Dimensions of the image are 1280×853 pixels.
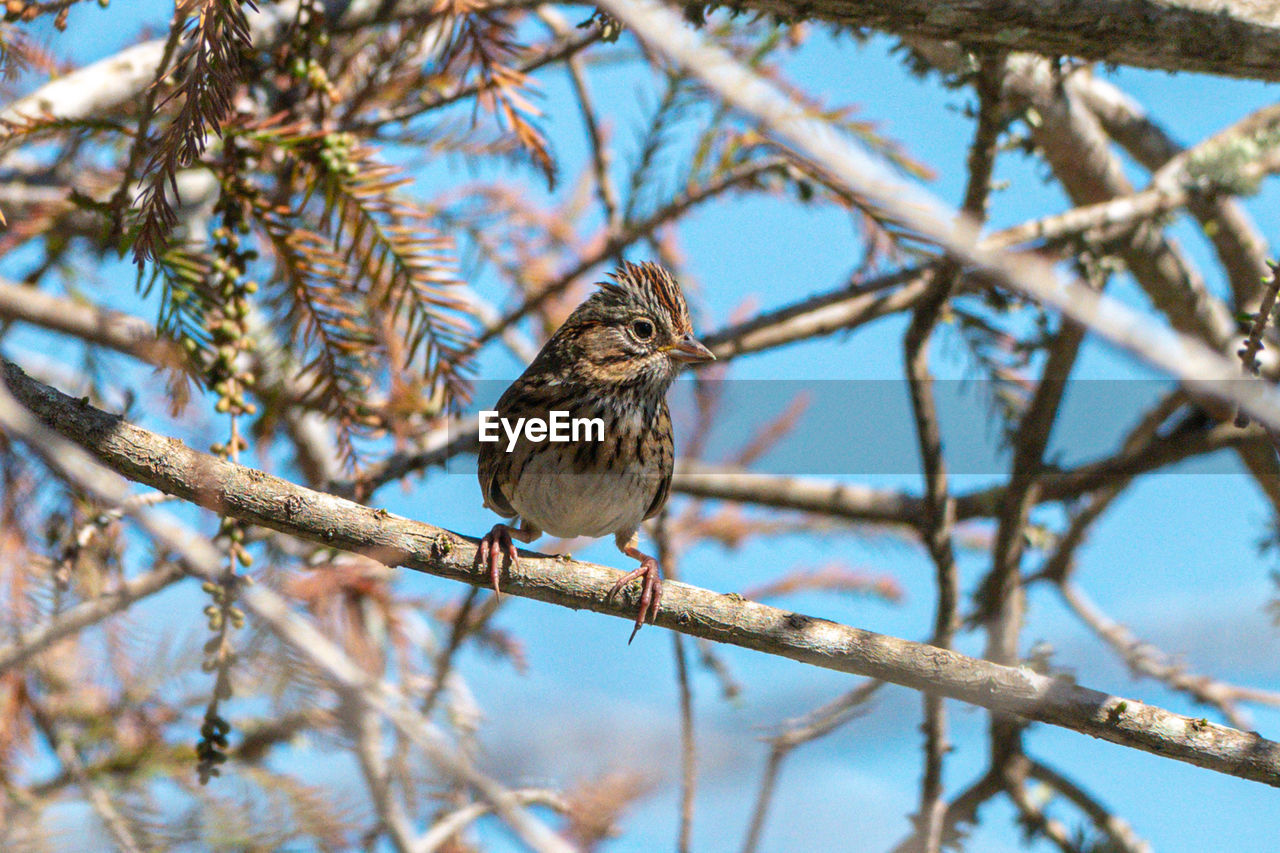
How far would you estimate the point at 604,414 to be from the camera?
3.37 meters

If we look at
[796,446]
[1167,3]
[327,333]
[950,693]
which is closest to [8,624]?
[327,333]

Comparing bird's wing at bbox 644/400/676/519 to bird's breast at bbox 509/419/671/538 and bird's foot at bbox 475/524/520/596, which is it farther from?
bird's foot at bbox 475/524/520/596

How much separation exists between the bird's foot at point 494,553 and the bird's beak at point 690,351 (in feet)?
3.58

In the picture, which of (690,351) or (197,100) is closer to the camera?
(197,100)

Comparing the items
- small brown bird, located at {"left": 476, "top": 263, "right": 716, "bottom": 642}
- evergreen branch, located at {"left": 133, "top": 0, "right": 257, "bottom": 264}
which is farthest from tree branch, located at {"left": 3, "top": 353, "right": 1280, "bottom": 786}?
small brown bird, located at {"left": 476, "top": 263, "right": 716, "bottom": 642}

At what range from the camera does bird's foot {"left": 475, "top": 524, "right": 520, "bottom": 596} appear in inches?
92.1

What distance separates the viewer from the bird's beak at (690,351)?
3.32 meters

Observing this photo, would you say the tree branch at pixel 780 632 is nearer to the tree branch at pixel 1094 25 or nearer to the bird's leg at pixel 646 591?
the bird's leg at pixel 646 591

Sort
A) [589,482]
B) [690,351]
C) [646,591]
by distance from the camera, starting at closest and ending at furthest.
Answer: [646,591]
[589,482]
[690,351]

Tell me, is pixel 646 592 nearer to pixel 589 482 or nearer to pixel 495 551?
pixel 495 551

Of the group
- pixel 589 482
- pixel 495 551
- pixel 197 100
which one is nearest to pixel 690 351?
pixel 589 482

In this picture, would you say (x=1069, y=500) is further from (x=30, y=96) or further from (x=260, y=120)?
(x=30, y=96)

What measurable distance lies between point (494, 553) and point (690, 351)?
4.00ft

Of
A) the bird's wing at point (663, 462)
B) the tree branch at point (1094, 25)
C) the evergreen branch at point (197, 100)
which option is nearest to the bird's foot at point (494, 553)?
the evergreen branch at point (197, 100)
